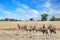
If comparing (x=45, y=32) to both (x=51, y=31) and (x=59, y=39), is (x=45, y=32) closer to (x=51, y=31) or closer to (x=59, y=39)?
(x=51, y=31)

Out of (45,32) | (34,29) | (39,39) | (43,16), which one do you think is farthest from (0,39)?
(43,16)

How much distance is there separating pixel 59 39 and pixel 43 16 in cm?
7399

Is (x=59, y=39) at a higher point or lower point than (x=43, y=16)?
lower

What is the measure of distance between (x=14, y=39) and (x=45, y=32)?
7.15m

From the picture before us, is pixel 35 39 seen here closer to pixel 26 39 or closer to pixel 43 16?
pixel 26 39

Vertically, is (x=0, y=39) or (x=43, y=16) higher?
(x=43, y=16)

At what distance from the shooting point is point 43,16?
9406cm

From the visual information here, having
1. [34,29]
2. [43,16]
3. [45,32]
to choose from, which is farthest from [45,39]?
[43,16]

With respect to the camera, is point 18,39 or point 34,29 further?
point 34,29

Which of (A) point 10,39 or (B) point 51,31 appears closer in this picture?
(A) point 10,39

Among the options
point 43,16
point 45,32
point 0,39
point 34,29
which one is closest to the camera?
point 0,39

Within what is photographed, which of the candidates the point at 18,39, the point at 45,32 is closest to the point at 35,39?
the point at 18,39

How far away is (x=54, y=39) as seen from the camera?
66.0 feet

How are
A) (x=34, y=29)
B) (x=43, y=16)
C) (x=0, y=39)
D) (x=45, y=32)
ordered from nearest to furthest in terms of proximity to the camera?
(x=0, y=39)
(x=45, y=32)
(x=34, y=29)
(x=43, y=16)
